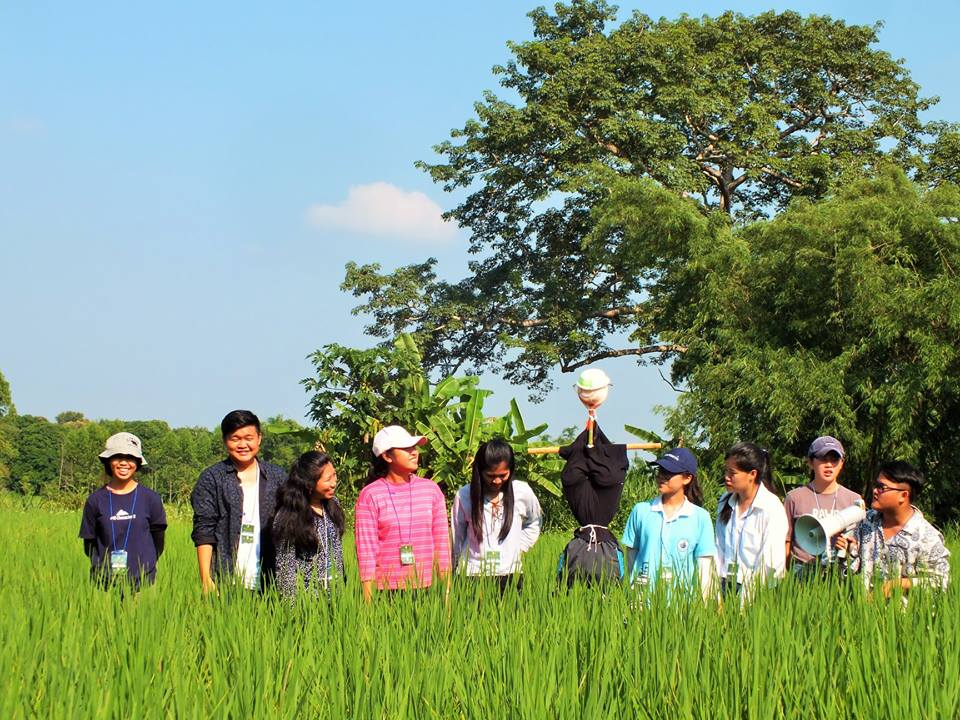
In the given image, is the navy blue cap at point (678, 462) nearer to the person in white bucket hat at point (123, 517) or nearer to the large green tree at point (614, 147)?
the person in white bucket hat at point (123, 517)

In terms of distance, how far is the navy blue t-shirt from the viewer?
4.69 metres

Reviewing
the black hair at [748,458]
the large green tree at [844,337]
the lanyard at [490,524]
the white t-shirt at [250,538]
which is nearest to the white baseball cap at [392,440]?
the lanyard at [490,524]

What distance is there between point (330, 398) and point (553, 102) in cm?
960

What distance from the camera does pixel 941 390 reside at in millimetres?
11500

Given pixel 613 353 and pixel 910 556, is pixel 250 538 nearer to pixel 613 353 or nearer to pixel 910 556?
pixel 910 556

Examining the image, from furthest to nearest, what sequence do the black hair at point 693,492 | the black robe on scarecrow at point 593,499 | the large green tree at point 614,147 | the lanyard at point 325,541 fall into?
the large green tree at point 614,147 → the black hair at point 693,492 → the black robe on scarecrow at point 593,499 → the lanyard at point 325,541

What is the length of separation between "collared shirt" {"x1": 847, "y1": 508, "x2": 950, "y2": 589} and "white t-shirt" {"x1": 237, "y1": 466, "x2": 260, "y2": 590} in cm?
228

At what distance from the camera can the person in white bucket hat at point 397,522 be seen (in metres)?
4.16

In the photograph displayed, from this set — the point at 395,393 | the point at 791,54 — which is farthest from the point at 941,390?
the point at 791,54

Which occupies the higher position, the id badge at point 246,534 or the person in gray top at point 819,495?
the person in gray top at point 819,495

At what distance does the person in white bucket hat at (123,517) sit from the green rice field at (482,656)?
20.6 inches

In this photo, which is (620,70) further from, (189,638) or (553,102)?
(189,638)

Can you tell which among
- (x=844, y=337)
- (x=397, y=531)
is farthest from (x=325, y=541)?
(x=844, y=337)

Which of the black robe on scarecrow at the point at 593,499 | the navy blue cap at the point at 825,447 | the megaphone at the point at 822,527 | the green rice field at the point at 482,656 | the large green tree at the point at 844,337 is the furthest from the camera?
the large green tree at the point at 844,337
